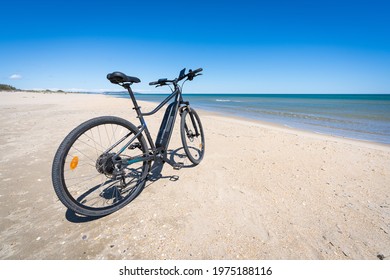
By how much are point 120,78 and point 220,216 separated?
2.20 metres

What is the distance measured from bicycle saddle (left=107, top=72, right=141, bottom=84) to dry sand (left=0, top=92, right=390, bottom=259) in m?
1.69

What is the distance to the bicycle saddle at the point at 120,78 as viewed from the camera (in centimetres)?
218

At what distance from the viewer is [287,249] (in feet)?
5.75

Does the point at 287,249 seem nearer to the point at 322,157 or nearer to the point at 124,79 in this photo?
the point at 124,79

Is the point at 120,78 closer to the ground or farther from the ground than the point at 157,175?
farther from the ground

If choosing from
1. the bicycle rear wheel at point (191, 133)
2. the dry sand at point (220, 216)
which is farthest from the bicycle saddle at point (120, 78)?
the dry sand at point (220, 216)

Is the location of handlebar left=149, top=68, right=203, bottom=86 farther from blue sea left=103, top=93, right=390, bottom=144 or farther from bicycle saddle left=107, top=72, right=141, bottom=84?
blue sea left=103, top=93, right=390, bottom=144

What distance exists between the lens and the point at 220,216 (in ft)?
7.21

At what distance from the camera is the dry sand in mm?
1732

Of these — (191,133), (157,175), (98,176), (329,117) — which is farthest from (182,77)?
(329,117)

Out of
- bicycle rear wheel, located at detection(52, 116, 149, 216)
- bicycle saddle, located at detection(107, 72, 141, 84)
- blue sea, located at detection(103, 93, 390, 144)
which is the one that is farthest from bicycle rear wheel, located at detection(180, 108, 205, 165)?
blue sea, located at detection(103, 93, 390, 144)

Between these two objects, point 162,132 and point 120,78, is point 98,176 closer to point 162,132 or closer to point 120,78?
point 162,132
